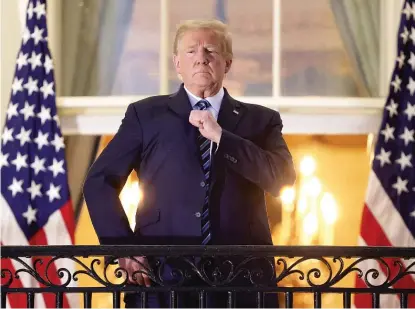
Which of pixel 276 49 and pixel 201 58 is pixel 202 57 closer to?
pixel 201 58

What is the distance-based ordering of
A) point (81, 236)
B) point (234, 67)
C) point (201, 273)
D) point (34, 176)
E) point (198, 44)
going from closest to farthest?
point (201, 273) < point (198, 44) < point (34, 176) < point (234, 67) < point (81, 236)

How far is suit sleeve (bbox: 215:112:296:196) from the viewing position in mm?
2318

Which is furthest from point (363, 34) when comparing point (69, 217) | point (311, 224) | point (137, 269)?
point (137, 269)

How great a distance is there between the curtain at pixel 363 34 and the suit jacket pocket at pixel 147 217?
2.20 meters

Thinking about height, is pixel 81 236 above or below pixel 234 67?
below

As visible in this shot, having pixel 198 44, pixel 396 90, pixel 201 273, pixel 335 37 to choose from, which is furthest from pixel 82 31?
pixel 201 273

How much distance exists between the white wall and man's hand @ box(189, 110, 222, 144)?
2.14 m

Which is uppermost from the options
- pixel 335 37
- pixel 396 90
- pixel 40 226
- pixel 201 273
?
pixel 335 37

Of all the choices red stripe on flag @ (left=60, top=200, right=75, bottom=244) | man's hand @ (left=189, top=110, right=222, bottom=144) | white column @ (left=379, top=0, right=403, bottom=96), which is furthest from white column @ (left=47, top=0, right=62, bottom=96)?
man's hand @ (left=189, top=110, right=222, bottom=144)

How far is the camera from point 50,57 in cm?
418

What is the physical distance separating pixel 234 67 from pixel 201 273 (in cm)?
223

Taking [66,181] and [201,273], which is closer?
[201,273]

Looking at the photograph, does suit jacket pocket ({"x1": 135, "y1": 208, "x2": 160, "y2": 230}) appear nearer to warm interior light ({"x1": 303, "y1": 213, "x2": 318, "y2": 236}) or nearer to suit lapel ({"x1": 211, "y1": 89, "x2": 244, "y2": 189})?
suit lapel ({"x1": 211, "y1": 89, "x2": 244, "y2": 189})

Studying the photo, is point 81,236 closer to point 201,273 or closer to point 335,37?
point 335,37
